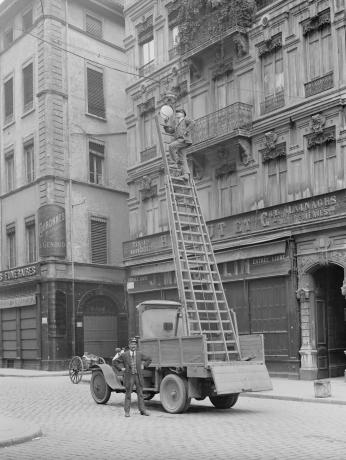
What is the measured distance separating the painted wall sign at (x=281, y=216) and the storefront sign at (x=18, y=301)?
31.2 ft

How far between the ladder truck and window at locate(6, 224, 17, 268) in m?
21.0

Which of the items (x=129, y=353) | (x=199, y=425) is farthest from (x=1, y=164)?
(x=199, y=425)

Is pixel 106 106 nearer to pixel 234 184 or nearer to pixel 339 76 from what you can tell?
pixel 234 184

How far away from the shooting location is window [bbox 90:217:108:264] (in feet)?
117

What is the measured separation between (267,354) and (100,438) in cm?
1301

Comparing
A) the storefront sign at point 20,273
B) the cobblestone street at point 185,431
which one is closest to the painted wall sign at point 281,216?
the cobblestone street at point 185,431

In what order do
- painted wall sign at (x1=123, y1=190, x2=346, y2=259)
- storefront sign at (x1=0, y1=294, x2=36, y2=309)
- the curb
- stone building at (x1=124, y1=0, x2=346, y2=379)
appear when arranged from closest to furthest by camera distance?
the curb → painted wall sign at (x1=123, y1=190, x2=346, y2=259) → stone building at (x1=124, y1=0, x2=346, y2=379) → storefront sign at (x1=0, y1=294, x2=36, y2=309)

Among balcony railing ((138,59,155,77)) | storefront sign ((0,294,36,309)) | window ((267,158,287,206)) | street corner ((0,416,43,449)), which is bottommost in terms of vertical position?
street corner ((0,416,43,449))

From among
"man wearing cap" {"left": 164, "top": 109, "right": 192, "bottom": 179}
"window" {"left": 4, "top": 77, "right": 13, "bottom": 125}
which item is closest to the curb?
"man wearing cap" {"left": 164, "top": 109, "right": 192, "bottom": 179}

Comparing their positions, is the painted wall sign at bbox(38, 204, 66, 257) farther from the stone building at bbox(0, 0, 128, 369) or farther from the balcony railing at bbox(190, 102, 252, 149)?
the balcony railing at bbox(190, 102, 252, 149)

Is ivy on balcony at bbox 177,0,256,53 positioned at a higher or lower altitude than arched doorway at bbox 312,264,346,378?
higher

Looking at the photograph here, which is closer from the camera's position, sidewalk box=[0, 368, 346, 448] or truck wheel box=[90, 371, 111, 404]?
sidewalk box=[0, 368, 346, 448]

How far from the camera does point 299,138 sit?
23.4 m

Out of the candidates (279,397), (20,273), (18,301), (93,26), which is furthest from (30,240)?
(279,397)
